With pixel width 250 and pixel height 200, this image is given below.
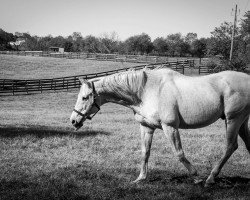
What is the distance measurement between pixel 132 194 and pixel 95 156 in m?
3.00

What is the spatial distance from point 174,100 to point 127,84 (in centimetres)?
98

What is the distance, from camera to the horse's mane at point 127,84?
6.05 meters

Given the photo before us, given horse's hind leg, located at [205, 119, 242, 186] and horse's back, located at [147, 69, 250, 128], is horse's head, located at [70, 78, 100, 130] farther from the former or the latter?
horse's hind leg, located at [205, 119, 242, 186]

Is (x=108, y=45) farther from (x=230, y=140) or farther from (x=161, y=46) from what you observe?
(x=230, y=140)

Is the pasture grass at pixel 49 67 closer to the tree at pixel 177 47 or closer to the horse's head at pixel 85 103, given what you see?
the horse's head at pixel 85 103

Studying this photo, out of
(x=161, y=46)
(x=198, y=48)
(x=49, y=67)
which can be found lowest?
(x=49, y=67)

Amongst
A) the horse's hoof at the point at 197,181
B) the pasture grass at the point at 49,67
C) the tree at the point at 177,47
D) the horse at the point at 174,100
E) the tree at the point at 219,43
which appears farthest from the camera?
the tree at the point at 177,47

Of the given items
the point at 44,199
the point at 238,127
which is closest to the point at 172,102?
the point at 238,127

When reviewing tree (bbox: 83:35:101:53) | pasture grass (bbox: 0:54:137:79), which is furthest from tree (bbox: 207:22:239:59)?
tree (bbox: 83:35:101:53)

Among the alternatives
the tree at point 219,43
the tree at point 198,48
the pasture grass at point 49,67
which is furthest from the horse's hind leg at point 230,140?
the tree at point 198,48

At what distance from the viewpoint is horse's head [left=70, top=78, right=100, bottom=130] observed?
6.09 metres

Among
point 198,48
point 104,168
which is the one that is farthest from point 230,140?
point 198,48

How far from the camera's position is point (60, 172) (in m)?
6.54

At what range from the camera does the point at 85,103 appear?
20.3ft
